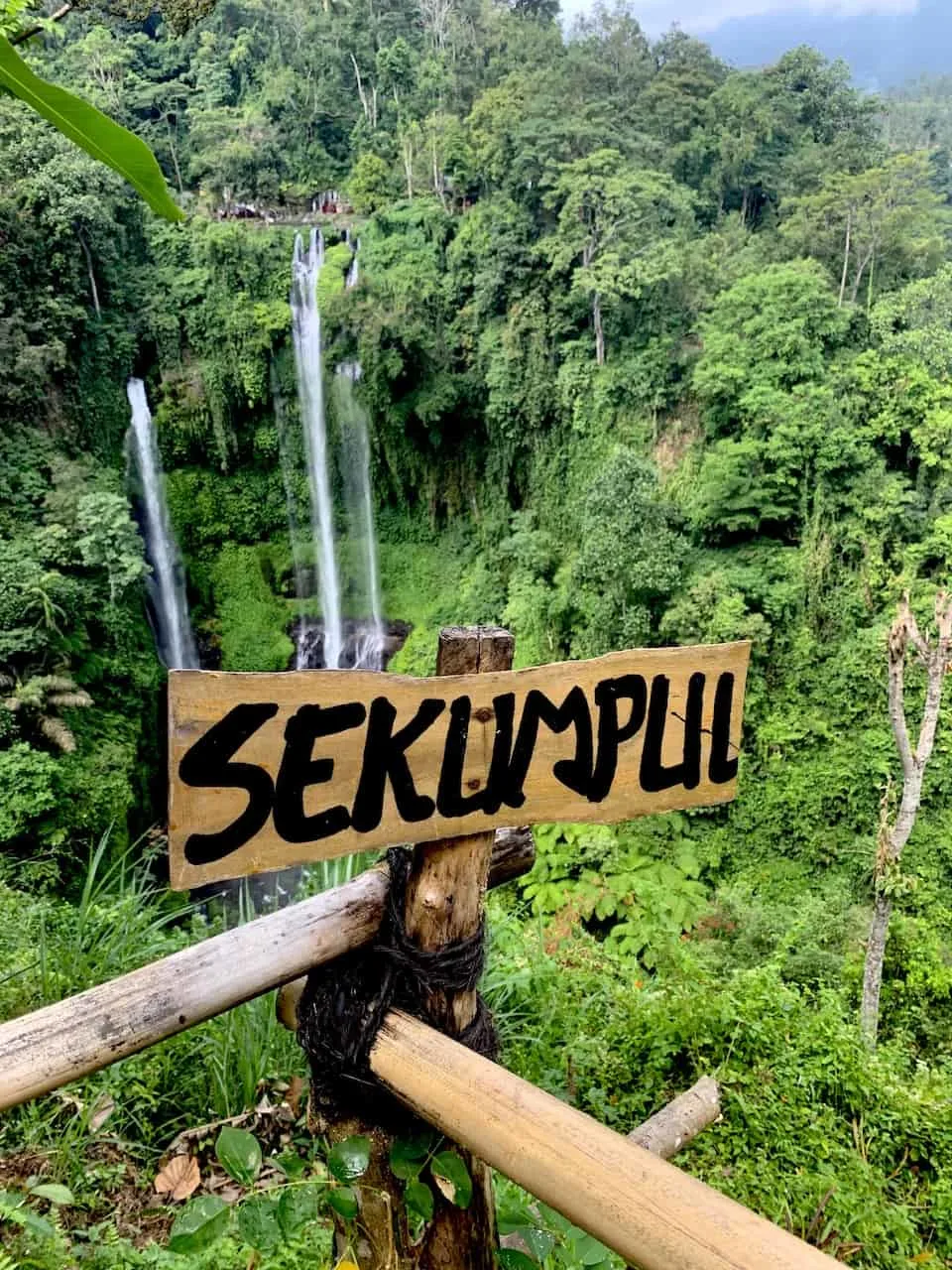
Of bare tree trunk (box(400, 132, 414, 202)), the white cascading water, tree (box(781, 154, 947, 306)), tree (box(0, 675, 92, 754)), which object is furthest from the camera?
bare tree trunk (box(400, 132, 414, 202))

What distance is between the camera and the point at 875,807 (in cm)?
729

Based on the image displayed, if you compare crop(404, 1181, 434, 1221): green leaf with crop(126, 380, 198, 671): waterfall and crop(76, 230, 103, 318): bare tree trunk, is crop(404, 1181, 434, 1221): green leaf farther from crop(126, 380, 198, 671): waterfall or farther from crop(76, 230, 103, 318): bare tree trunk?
crop(76, 230, 103, 318): bare tree trunk

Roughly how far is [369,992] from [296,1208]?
0.24 meters

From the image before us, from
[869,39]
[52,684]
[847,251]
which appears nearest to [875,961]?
[52,684]

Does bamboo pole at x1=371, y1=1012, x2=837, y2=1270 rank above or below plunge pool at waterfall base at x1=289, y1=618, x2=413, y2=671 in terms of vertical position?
above

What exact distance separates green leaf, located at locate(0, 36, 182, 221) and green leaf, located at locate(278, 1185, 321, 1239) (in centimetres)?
100

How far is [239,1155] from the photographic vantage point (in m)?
0.89

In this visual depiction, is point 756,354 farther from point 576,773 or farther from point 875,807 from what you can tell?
point 576,773

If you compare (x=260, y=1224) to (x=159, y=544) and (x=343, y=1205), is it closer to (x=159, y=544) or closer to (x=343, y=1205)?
(x=343, y=1205)

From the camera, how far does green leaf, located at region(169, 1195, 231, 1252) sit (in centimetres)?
83

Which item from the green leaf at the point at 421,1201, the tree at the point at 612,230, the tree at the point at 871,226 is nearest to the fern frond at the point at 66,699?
the tree at the point at 612,230

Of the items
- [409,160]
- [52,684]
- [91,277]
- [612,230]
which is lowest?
[52,684]

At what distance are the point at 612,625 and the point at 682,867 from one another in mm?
2445

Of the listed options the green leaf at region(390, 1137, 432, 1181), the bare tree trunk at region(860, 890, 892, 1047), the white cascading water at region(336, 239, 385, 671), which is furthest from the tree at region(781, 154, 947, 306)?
the green leaf at region(390, 1137, 432, 1181)
